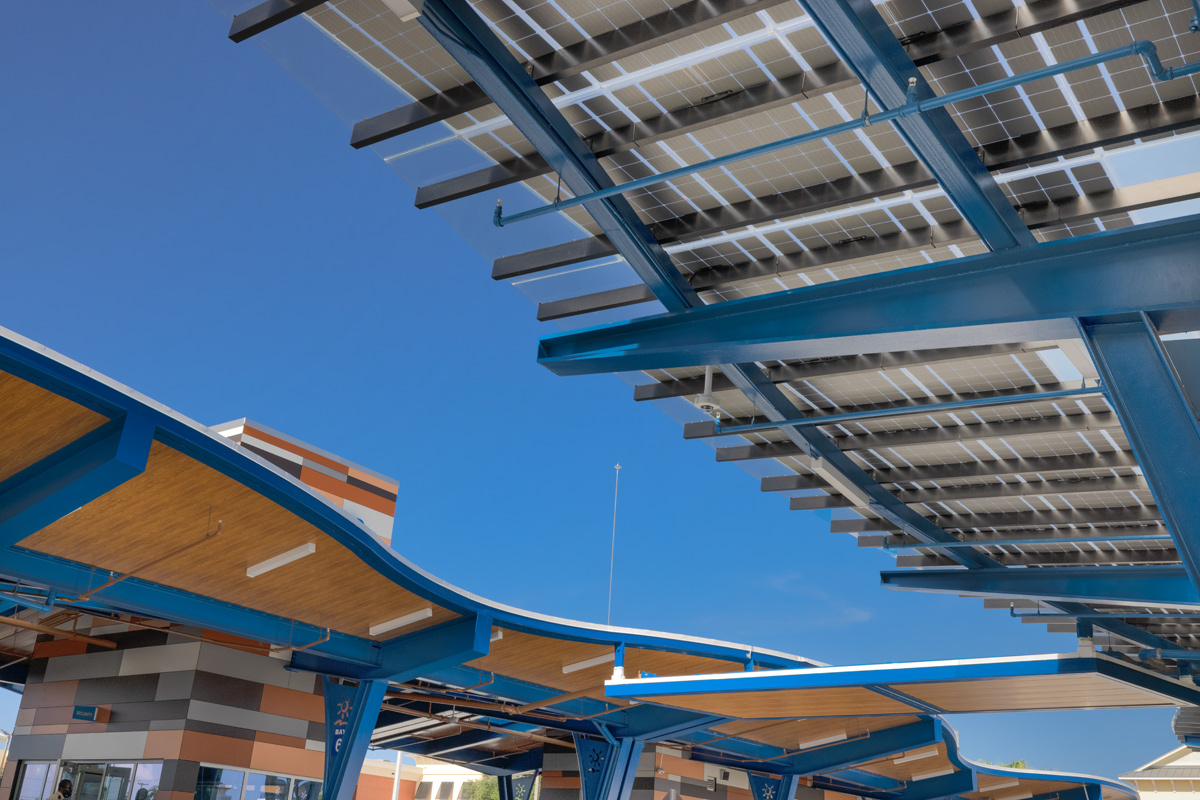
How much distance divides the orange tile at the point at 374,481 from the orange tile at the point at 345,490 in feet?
1.08

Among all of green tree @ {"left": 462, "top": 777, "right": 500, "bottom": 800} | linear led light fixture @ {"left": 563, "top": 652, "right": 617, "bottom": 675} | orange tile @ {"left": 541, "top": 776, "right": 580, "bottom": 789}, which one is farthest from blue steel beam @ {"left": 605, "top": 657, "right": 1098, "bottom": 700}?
green tree @ {"left": 462, "top": 777, "right": 500, "bottom": 800}

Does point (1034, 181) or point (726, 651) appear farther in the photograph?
point (726, 651)

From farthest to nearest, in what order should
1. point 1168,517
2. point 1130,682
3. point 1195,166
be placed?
point 1130,682, point 1168,517, point 1195,166

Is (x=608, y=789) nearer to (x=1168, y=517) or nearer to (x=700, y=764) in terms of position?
(x=700, y=764)

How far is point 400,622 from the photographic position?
22.1 metres

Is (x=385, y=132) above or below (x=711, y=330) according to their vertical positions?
above

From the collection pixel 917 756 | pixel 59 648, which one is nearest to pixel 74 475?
pixel 59 648

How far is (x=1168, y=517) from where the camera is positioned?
11.1 metres

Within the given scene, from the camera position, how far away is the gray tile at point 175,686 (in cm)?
2316

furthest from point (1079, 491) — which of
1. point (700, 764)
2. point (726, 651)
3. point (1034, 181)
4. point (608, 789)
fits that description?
point (700, 764)

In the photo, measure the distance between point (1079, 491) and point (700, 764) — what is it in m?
27.4

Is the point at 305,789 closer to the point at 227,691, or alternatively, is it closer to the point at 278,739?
the point at 278,739

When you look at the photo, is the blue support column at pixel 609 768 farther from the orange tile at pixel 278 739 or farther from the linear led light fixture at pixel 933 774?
the linear led light fixture at pixel 933 774

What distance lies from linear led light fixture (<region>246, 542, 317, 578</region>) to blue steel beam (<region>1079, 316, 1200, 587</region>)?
1259 centimetres
